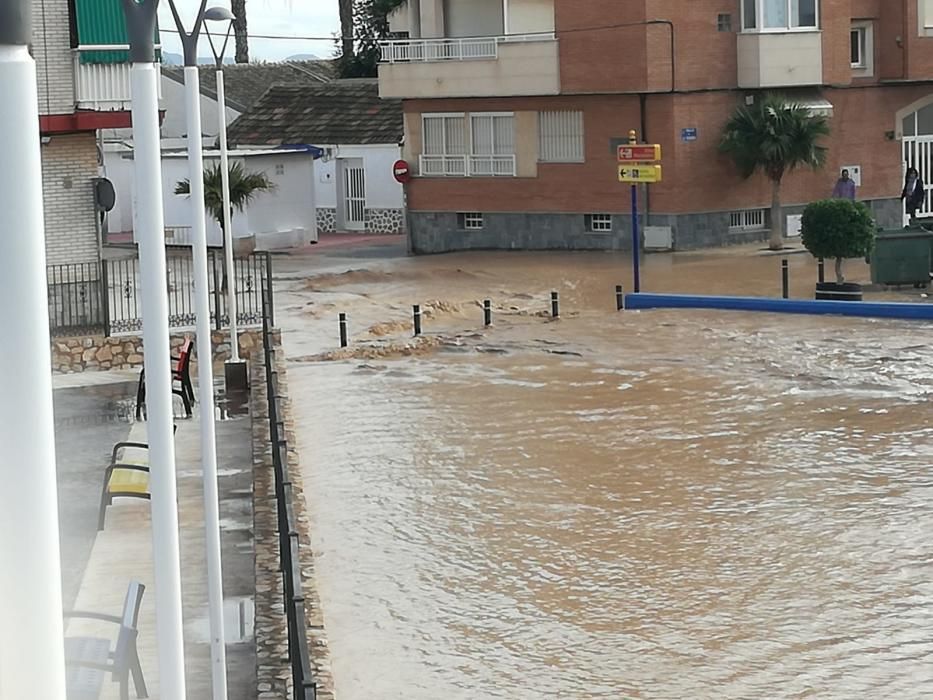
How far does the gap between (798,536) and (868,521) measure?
745mm

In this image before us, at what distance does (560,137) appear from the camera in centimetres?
3719

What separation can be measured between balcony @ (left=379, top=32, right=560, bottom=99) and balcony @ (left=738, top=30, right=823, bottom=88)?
13.5 feet

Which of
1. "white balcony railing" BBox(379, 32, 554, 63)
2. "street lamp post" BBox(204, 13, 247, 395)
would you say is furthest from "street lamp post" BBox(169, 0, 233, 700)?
"white balcony railing" BBox(379, 32, 554, 63)

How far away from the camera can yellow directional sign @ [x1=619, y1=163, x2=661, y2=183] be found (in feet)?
87.4

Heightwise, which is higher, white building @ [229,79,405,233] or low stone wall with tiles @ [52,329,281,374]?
white building @ [229,79,405,233]

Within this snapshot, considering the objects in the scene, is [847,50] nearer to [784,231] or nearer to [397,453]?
[784,231]

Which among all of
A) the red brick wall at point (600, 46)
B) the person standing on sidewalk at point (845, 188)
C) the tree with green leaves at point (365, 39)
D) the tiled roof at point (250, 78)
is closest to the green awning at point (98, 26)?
the red brick wall at point (600, 46)

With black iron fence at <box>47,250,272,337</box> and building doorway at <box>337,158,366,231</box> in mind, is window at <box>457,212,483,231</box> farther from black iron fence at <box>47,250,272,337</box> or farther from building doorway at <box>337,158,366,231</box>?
black iron fence at <box>47,250,272,337</box>

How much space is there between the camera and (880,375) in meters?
21.0

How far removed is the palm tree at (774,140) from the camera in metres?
34.7

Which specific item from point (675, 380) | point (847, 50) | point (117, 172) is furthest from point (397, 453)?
point (117, 172)

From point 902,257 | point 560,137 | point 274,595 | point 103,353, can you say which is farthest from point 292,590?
point 560,137

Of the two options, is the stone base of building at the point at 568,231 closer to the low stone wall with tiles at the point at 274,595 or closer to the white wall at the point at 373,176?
the white wall at the point at 373,176

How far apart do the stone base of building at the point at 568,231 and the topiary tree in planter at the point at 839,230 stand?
797cm
